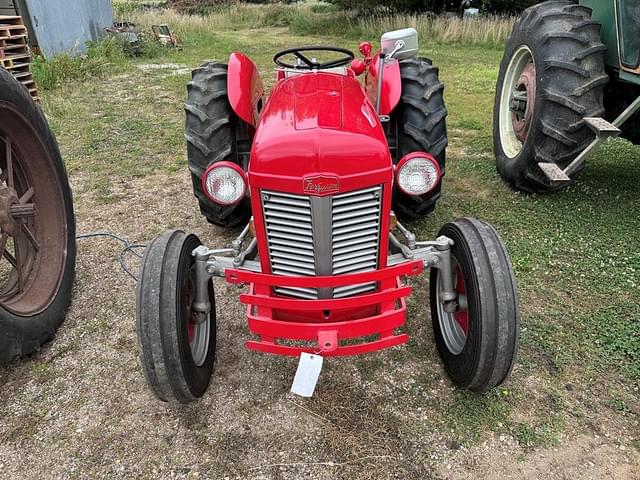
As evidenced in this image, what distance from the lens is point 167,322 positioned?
2027 mm

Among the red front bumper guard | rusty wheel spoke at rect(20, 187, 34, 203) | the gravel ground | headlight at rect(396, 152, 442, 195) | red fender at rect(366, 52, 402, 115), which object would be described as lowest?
the gravel ground

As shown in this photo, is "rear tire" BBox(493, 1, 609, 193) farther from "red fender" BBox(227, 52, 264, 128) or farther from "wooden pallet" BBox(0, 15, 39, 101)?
"wooden pallet" BBox(0, 15, 39, 101)

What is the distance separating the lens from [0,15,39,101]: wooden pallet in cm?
618

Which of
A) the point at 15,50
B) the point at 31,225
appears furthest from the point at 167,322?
the point at 15,50

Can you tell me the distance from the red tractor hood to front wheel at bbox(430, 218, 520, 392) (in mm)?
482

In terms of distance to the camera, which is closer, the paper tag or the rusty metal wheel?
the paper tag

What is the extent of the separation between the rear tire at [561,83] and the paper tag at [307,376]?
2.59m

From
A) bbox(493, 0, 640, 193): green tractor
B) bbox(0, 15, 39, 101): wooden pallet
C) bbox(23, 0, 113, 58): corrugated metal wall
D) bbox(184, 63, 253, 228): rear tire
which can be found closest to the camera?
bbox(184, 63, 253, 228): rear tire

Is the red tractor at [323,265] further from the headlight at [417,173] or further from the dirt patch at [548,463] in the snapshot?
the dirt patch at [548,463]

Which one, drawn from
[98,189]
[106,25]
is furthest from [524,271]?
[106,25]

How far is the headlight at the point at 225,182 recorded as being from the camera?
91.7 inches

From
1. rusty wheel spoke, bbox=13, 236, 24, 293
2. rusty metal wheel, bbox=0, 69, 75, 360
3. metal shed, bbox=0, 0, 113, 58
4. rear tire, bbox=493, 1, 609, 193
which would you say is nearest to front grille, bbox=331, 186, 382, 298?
rusty metal wheel, bbox=0, 69, 75, 360

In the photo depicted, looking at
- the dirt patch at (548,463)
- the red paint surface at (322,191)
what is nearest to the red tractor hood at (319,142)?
the red paint surface at (322,191)

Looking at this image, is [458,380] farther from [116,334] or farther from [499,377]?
[116,334]
